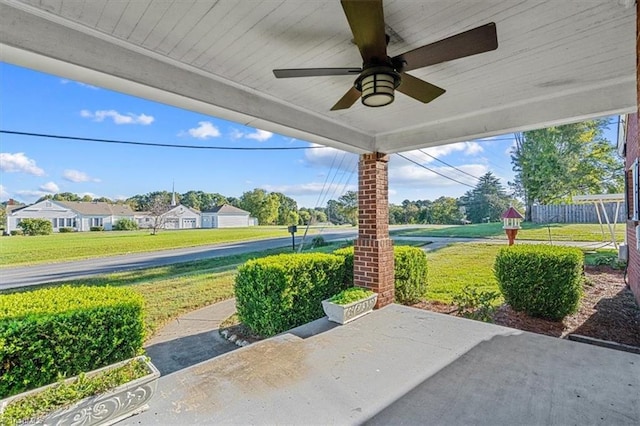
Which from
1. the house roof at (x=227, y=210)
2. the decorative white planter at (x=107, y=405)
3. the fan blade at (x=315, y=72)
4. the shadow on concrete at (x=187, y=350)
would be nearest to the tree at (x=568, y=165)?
the house roof at (x=227, y=210)

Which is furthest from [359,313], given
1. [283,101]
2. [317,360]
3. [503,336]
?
[283,101]

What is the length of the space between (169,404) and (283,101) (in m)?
2.53

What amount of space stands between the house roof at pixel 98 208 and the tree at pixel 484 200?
11341 millimetres

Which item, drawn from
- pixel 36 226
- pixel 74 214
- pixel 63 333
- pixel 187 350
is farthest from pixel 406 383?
pixel 74 214

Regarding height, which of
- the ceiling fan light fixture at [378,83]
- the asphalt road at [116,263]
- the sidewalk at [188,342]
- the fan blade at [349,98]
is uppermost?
the fan blade at [349,98]

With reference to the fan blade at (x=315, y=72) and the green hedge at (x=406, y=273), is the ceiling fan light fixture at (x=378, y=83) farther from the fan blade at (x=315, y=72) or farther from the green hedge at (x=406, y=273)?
the green hedge at (x=406, y=273)

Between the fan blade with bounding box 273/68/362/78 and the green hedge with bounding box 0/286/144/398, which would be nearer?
the fan blade with bounding box 273/68/362/78

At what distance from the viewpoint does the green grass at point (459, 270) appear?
592 centimetres

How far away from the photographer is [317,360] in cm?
266

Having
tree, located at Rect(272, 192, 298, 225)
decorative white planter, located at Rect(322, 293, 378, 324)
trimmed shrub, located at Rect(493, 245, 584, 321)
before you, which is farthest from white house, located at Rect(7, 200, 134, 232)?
trimmed shrub, located at Rect(493, 245, 584, 321)

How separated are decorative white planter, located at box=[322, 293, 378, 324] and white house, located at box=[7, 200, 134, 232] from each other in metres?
3.99

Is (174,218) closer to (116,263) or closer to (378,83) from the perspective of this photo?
(116,263)

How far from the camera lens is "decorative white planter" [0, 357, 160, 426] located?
163 centimetres

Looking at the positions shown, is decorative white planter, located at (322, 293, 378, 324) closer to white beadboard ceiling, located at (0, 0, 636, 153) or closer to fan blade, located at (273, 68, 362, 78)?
white beadboard ceiling, located at (0, 0, 636, 153)
